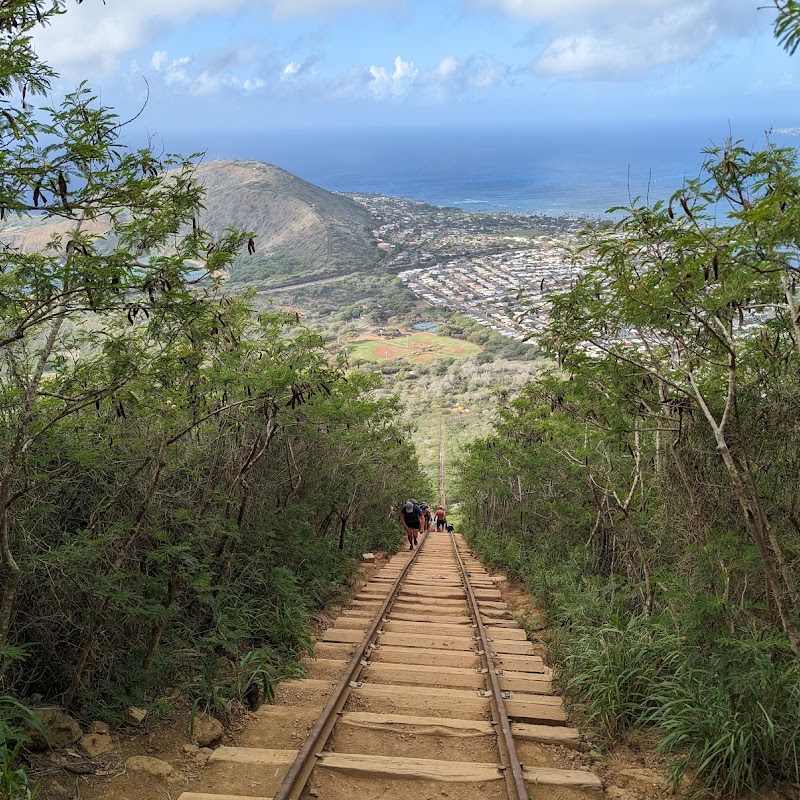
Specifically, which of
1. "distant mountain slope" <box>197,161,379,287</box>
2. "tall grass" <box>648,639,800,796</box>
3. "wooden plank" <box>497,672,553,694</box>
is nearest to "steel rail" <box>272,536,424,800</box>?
"wooden plank" <box>497,672,553,694</box>

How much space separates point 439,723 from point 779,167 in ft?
17.1

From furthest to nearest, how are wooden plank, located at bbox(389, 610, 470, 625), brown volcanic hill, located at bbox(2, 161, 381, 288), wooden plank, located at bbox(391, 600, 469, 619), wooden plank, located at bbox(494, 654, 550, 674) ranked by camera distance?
brown volcanic hill, located at bbox(2, 161, 381, 288) < wooden plank, located at bbox(391, 600, 469, 619) < wooden plank, located at bbox(389, 610, 470, 625) < wooden plank, located at bbox(494, 654, 550, 674)

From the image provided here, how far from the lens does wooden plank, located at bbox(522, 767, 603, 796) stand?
4.41 meters

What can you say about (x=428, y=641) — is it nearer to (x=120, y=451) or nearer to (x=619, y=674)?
(x=619, y=674)

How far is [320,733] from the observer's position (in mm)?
4938

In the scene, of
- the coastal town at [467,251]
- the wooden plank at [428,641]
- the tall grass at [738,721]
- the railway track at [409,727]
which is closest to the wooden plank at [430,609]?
the railway track at [409,727]

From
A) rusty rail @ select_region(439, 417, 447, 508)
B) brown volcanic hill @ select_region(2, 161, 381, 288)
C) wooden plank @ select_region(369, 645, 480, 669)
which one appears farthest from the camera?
brown volcanic hill @ select_region(2, 161, 381, 288)

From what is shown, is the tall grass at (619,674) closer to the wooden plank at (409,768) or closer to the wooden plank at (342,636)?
the wooden plank at (409,768)

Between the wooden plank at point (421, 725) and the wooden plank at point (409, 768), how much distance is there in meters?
0.52

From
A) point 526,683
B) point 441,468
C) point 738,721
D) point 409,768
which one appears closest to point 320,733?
point 409,768

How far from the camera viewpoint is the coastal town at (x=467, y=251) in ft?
281

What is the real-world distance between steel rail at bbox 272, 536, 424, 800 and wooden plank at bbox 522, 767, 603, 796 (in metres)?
1.55

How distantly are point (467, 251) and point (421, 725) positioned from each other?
118 meters

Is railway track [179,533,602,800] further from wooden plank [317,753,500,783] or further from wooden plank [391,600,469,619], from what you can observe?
wooden plank [391,600,469,619]
